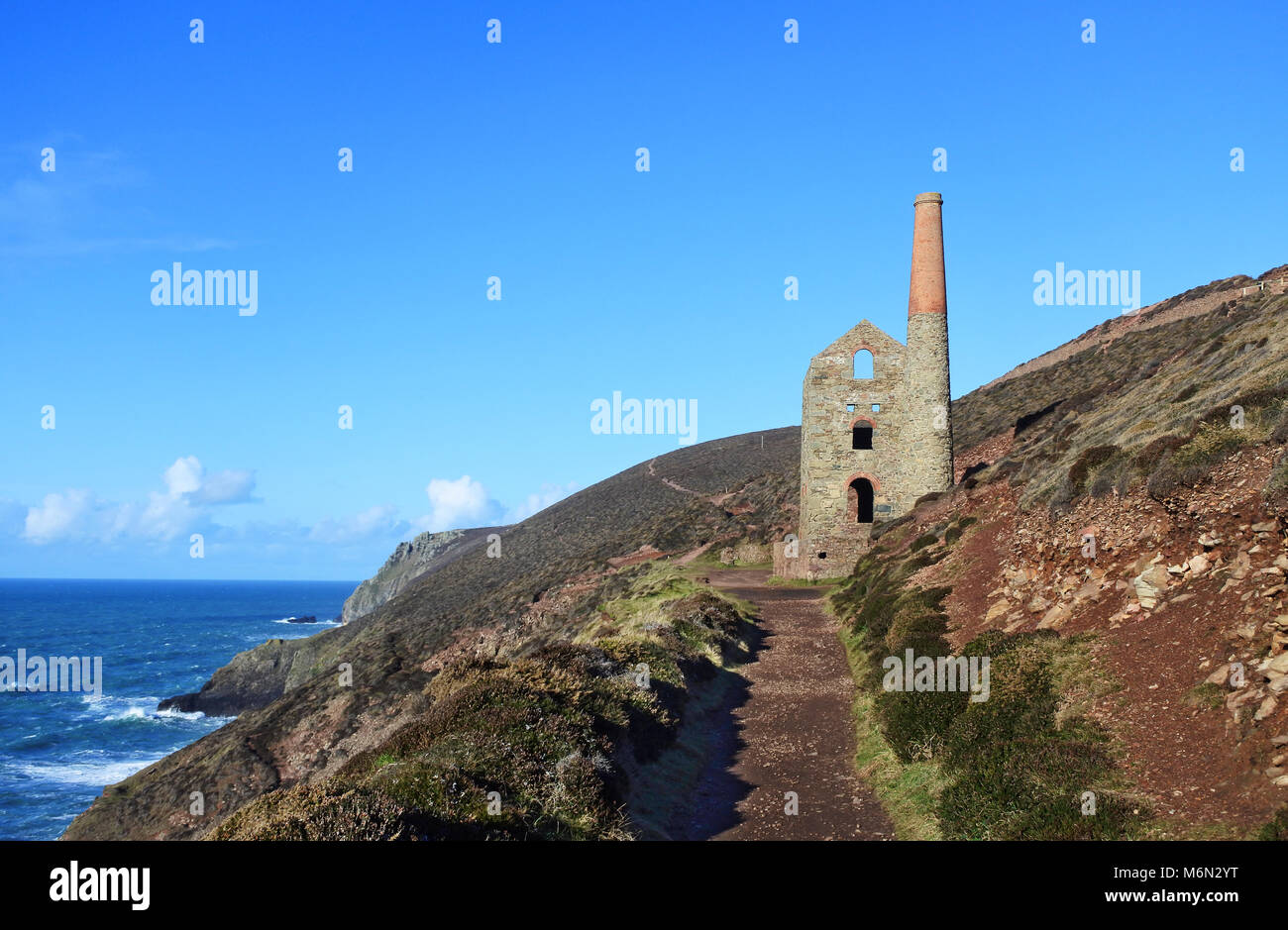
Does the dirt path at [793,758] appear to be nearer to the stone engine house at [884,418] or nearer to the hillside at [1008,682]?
the hillside at [1008,682]

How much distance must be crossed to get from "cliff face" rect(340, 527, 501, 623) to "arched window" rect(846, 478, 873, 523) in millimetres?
91866

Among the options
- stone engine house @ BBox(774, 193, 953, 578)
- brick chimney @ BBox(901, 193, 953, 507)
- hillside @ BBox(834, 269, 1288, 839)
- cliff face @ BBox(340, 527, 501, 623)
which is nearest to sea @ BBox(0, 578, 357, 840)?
cliff face @ BBox(340, 527, 501, 623)

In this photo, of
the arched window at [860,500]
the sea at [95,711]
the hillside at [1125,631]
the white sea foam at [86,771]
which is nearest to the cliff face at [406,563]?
the sea at [95,711]

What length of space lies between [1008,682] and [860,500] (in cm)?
2865

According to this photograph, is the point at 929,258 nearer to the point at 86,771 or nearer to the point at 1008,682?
the point at 1008,682

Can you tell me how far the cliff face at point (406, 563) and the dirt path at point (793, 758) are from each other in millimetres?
106593

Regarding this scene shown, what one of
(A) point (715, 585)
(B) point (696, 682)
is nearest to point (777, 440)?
(A) point (715, 585)

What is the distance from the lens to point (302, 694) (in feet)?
134

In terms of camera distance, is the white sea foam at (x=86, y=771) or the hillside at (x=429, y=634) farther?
the white sea foam at (x=86, y=771)

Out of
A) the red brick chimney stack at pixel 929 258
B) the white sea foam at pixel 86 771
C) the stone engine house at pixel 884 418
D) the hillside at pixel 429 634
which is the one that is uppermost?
the red brick chimney stack at pixel 929 258

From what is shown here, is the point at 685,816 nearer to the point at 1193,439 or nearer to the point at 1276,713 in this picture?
the point at 1276,713

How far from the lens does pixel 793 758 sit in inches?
631

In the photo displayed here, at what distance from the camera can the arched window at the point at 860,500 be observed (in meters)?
36.7
